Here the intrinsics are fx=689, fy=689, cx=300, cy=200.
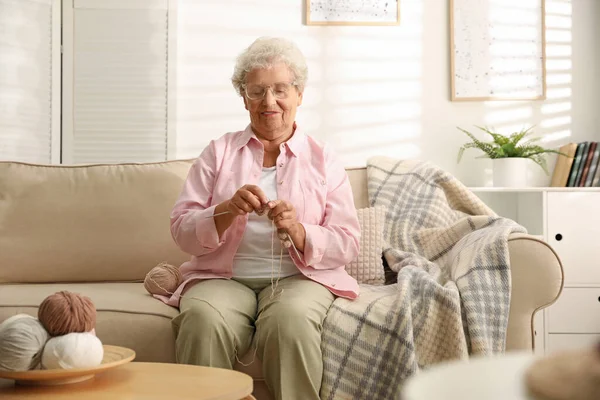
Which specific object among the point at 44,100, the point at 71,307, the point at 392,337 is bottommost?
the point at 392,337

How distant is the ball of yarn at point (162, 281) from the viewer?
201cm

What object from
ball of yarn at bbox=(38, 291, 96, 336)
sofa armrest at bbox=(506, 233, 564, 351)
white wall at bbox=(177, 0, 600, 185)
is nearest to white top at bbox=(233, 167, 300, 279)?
sofa armrest at bbox=(506, 233, 564, 351)

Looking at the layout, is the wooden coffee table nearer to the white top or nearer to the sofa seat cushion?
the sofa seat cushion

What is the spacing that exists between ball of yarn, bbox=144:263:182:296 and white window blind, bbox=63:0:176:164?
157cm

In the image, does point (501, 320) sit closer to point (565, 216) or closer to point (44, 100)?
point (565, 216)

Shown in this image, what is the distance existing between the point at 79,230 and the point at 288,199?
2.69 ft

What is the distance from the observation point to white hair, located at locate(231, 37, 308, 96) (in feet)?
6.73

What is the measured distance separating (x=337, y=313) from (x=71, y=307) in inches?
32.6

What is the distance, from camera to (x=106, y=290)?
2139mm

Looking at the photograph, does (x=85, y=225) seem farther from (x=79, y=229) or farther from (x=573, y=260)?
(x=573, y=260)

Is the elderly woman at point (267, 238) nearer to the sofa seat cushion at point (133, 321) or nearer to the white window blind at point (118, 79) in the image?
the sofa seat cushion at point (133, 321)

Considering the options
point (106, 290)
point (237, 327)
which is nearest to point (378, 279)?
point (237, 327)

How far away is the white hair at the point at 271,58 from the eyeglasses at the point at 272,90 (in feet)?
0.14

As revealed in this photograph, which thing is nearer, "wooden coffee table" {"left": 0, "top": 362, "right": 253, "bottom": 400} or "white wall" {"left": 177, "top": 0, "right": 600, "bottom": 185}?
"wooden coffee table" {"left": 0, "top": 362, "right": 253, "bottom": 400}
